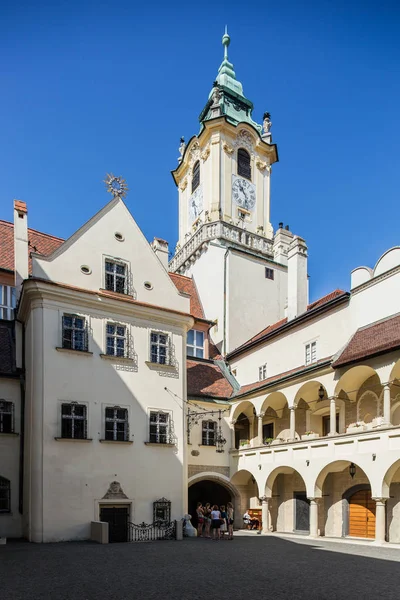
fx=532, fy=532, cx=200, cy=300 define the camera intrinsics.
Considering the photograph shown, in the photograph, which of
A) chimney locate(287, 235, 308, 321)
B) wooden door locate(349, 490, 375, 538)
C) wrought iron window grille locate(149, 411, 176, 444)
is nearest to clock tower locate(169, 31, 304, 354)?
A: chimney locate(287, 235, 308, 321)

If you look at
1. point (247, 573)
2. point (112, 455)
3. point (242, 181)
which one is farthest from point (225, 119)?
point (247, 573)

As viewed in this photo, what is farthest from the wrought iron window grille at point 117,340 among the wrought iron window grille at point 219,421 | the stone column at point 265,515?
the stone column at point 265,515

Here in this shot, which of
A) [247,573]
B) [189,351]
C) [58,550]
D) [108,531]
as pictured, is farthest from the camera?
[189,351]

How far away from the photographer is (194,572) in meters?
13.2

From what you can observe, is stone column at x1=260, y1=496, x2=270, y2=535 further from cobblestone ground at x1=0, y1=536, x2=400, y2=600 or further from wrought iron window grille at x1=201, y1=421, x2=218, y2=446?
cobblestone ground at x1=0, y1=536, x2=400, y2=600

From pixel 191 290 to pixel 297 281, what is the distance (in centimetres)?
844

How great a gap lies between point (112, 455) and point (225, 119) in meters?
28.0

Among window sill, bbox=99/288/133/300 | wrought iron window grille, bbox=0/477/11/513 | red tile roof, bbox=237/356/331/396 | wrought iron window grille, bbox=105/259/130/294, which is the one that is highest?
wrought iron window grille, bbox=105/259/130/294

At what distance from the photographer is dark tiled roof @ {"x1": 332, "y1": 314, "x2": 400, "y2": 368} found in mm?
21016

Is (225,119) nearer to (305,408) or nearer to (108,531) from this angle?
(305,408)

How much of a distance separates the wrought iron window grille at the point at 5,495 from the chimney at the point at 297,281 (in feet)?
58.2

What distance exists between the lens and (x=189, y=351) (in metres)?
31.8

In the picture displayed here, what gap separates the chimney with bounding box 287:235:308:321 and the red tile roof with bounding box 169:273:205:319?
676cm

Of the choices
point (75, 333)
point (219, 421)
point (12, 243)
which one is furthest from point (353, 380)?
point (12, 243)
